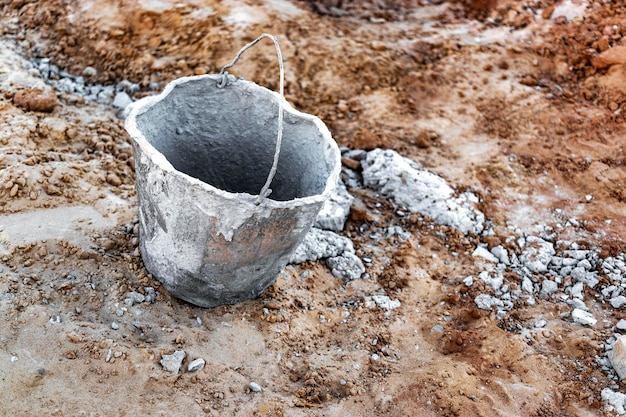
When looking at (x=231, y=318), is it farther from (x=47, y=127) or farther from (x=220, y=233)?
(x=47, y=127)

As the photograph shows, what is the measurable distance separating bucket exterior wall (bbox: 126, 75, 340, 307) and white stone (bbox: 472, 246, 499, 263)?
5.47 ft

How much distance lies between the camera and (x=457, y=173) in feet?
16.7

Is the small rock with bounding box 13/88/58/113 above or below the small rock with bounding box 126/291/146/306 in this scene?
above

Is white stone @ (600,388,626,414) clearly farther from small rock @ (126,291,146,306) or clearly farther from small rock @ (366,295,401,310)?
small rock @ (126,291,146,306)

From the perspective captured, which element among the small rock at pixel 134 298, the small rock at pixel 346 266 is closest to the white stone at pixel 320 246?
the small rock at pixel 346 266

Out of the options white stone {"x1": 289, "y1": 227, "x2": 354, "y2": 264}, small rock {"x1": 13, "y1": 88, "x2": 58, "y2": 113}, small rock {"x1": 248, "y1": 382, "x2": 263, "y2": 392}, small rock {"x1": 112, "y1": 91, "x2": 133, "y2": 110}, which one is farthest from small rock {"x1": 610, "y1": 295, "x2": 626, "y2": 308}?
small rock {"x1": 13, "y1": 88, "x2": 58, "y2": 113}

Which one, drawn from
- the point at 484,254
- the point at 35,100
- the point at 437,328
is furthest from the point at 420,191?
the point at 35,100

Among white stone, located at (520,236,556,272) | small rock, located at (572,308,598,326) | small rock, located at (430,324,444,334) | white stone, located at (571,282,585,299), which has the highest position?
small rock, located at (572,308,598,326)

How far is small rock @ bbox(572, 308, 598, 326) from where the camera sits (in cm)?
381

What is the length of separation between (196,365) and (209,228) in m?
0.76

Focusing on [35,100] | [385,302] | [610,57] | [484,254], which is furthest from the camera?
[610,57]

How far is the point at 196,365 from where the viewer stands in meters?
3.06

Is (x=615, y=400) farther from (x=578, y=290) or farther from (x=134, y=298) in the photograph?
(x=134, y=298)

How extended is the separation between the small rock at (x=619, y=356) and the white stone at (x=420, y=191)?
4.50ft
